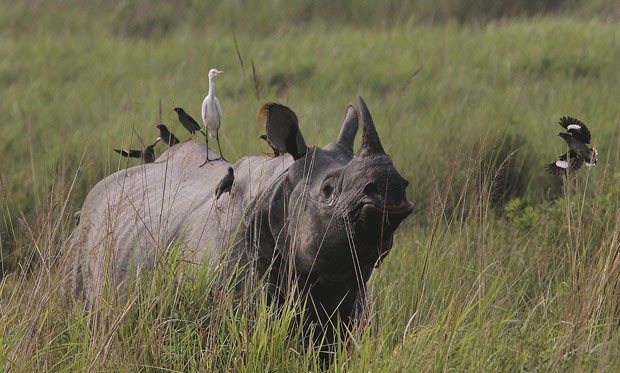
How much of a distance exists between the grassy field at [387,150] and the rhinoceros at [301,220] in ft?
0.48

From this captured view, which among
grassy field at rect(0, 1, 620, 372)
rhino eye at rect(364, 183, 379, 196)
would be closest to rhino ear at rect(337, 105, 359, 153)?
grassy field at rect(0, 1, 620, 372)

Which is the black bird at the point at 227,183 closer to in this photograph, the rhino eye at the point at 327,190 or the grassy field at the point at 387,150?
the grassy field at the point at 387,150

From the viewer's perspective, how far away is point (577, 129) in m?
3.92

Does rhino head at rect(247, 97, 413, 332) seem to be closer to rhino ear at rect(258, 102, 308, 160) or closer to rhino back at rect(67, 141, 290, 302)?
rhino ear at rect(258, 102, 308, 160)

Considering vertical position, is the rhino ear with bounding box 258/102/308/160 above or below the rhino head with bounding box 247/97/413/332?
above

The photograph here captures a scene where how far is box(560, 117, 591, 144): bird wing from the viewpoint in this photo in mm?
3910

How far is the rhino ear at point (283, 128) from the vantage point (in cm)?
386

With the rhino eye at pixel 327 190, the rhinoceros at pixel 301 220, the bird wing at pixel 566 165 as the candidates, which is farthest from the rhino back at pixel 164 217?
the bird wing at pixel 566 165

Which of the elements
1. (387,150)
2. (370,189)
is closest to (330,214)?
(370,189)

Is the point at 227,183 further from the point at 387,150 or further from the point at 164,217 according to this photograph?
the point at 387,150

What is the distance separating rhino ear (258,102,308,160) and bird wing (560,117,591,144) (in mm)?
889

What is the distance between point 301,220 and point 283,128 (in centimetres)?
34

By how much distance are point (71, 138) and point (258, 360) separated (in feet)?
15.4

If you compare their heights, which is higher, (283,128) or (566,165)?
(283,128)
